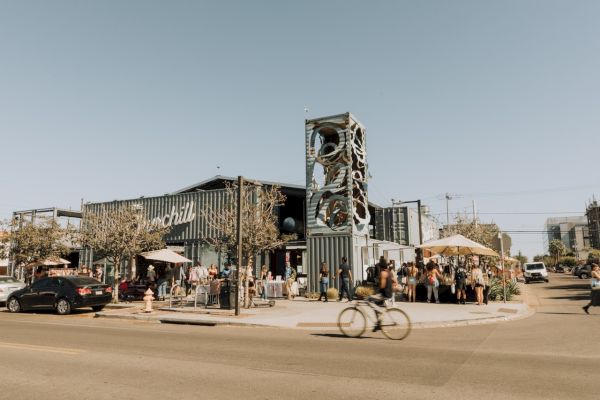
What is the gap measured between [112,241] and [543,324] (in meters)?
17.1

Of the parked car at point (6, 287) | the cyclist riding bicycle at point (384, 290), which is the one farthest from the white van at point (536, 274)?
the parked car at point (6, 287)

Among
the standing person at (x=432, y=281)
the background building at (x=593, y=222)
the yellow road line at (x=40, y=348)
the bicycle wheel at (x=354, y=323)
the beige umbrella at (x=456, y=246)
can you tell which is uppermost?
the background building at (x=593, y=222)

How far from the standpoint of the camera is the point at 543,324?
12.7 metres

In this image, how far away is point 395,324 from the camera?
10086 mm

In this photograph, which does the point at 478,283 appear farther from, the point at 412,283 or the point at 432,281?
the point at 412,283

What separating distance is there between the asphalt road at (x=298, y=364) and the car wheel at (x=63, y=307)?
5.61 metres

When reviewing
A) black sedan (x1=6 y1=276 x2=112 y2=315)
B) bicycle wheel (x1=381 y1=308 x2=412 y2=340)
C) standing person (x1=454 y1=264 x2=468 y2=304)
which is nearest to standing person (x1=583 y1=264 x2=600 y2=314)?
standing person (x1=454 y1=264 x2=468 y2=304)

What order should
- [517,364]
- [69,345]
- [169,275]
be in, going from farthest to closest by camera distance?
[169,275], [69,345], [517,364]

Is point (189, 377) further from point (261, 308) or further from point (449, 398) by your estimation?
point (261, 308)

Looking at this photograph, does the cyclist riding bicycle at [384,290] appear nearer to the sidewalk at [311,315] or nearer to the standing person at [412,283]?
the sidewalk at [311,315]

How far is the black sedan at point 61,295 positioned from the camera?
17.5 m

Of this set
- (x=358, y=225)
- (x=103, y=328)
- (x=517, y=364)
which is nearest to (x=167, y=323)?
(x=103, y=328)

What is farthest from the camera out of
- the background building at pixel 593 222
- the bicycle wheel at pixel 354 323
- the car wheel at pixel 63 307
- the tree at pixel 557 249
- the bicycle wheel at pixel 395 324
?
the tree at pixel 557 249

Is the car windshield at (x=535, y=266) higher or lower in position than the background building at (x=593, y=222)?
lower
